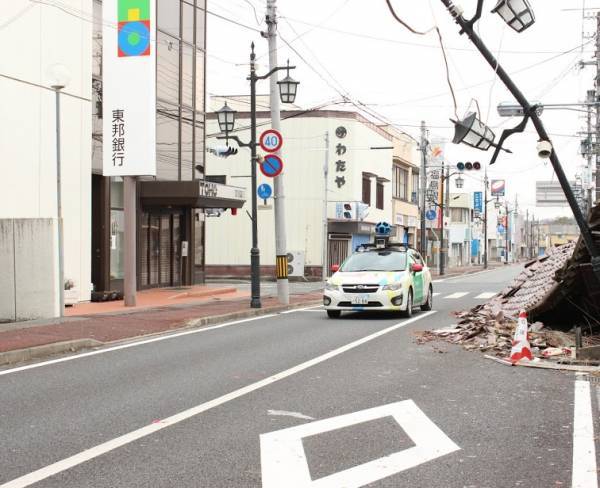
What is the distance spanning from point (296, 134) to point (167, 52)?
17745 mm

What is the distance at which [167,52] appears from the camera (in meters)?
25.8

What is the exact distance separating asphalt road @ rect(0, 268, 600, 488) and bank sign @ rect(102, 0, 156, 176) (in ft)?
27.5

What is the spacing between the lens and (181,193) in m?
24.2

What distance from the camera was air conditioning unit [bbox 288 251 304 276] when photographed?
40750 millimetres

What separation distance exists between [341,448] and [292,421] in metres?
1.01

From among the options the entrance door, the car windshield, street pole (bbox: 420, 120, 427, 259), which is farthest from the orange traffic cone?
street pole (bbox: 420, 120, 427, 259)

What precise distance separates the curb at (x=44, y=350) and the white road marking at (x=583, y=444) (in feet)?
23.6

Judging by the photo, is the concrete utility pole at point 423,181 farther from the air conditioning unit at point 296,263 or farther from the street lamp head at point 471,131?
the street lamp head at point 471,131

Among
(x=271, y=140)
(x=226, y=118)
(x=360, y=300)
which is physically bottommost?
(x=360, y=300)

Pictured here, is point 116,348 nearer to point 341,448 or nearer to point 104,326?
point 104,326

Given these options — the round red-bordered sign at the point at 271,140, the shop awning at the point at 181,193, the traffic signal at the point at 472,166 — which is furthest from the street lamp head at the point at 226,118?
the traffic signal at the point at 472,166

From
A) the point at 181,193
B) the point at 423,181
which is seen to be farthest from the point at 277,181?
the point at 423,181

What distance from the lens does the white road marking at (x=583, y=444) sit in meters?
4.98

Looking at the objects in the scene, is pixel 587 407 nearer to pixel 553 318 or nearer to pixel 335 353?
pixel 335 353
